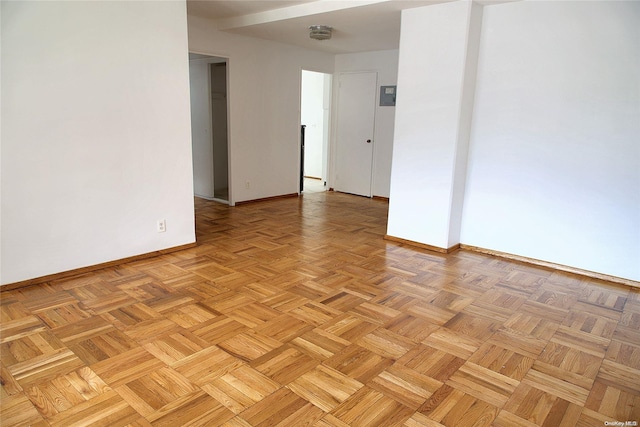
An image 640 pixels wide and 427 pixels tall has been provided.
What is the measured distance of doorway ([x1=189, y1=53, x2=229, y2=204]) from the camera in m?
6.11

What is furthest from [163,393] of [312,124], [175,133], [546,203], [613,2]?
[312,124]

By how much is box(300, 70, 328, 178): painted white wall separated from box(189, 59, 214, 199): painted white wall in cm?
251

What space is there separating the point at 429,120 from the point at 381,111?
2.59 metres

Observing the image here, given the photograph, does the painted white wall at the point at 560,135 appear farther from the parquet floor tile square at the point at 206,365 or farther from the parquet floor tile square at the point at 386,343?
the parquet floor tile square at the point at 206,365

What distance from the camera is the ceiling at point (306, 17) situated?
13.3 feet

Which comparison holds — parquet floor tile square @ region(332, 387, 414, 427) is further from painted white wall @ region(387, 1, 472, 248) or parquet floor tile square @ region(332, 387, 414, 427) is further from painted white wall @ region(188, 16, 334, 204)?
painted white wall @ region(188, 16, 334, 204)

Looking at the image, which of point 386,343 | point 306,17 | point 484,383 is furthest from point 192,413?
point 306,17

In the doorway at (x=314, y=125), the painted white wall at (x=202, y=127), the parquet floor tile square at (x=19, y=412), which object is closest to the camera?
the parquet floor tile square at (x=19, y=412)

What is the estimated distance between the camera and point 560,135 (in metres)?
3.69

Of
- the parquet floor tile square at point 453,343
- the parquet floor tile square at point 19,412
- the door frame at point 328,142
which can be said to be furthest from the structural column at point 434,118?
the parquet floor tile square at point 19,412

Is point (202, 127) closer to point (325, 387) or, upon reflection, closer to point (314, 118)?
point (314, 118)

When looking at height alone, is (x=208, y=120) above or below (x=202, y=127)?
above

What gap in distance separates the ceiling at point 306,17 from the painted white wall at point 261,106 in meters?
0.23

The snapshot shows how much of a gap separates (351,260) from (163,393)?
86.0 inches
